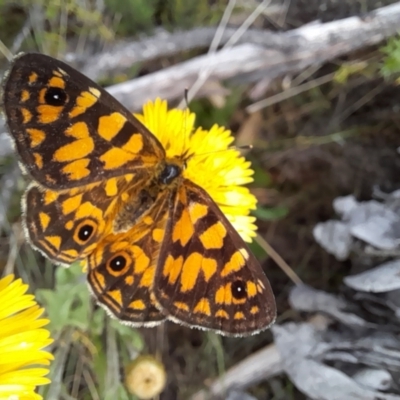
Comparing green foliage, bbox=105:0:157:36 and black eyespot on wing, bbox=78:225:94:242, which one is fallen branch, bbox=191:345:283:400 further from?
green foliage, bbox=105:0:157:36

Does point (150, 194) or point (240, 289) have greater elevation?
point (150, 194)

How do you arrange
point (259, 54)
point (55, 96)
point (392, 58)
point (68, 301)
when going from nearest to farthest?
point (55, 96) < point (68, 301) < point (392, 58) < point (259, 54)

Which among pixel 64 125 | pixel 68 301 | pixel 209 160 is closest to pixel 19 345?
pixel 68 301

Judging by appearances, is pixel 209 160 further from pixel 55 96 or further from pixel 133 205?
pixel 55 96

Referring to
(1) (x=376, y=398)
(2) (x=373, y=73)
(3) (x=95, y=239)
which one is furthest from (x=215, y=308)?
(2) (x=373, y=73)

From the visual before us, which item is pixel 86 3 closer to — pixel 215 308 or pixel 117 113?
pixel 117 113

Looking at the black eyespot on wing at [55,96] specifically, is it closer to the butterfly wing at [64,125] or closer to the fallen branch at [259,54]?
the butterfly wing at [64,125]

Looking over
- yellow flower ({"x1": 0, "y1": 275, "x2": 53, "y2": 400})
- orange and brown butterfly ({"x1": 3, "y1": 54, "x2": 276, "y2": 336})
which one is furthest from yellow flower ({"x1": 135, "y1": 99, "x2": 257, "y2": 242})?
yellow flower ({"x1": 0, "y1": 275, "x2": 53, "y2": 400})
